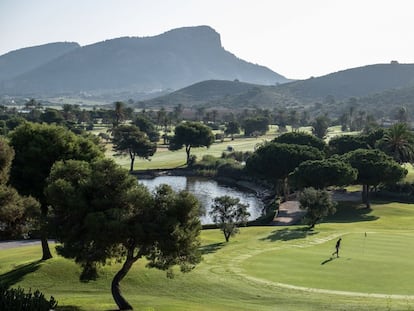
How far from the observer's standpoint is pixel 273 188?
100 meters

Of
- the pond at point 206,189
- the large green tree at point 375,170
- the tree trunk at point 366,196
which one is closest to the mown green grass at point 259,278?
the large green tree at point 375,170

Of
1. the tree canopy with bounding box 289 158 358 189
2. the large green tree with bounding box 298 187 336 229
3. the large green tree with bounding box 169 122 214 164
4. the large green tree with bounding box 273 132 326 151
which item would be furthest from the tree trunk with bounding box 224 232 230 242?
the large green tree with bounding box 169 122 214 164

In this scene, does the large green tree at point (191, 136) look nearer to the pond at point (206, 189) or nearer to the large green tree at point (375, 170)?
the pond at point (206, 189)

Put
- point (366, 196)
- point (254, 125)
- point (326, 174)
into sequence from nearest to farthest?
point (326, 174) < point (366, 196) < point (254, 125)

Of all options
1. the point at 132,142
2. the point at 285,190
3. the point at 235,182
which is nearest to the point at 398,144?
the point at 285,190

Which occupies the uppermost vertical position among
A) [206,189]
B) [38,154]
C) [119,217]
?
[38,154]

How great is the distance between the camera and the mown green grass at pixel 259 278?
27875 mm

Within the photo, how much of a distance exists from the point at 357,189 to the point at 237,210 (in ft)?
141

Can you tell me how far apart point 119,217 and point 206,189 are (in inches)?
3077

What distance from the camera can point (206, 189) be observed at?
333ft

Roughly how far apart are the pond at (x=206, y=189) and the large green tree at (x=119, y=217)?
5402 cm

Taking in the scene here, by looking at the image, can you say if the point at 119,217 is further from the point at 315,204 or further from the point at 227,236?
the point at 315,204

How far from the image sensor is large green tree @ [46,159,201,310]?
23.8 meters

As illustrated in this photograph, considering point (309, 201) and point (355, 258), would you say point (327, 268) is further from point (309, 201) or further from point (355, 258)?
point (309, 201)
